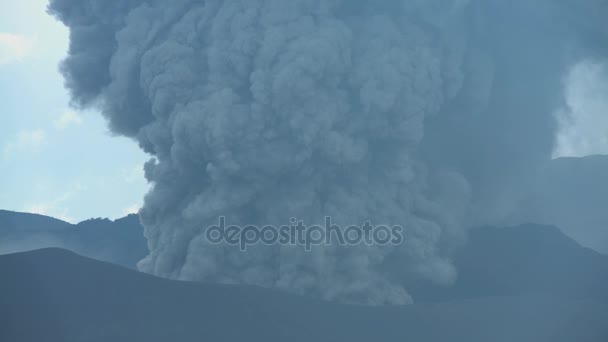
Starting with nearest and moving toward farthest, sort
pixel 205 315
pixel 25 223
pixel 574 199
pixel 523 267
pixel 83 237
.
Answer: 1. pixel 205 315
2. pixel 523 267
3. pixel 574 199
4. pixel 83 237
5. pixel 25 223

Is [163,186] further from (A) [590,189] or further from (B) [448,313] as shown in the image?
(A) [590,189]

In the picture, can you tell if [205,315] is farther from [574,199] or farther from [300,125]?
[574,199]

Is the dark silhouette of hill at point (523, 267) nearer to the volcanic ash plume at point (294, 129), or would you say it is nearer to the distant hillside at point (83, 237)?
the volcanic ash plume at point (294, 129)

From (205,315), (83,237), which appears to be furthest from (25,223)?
(205,315)

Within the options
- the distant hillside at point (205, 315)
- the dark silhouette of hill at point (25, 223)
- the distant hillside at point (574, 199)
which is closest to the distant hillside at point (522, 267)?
the distant hillside at point (574, 199)

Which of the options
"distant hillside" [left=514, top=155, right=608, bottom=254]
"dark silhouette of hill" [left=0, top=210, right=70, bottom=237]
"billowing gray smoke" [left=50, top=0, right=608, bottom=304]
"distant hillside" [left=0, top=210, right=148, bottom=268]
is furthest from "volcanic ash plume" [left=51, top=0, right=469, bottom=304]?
"dark silhouette of hill" [left=0, top=210, right=70, bottom=237]

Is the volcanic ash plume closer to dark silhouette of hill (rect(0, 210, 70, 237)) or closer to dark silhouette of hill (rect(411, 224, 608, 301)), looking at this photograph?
dark silhouette of hill (rect(411, 224, 608, 301))
